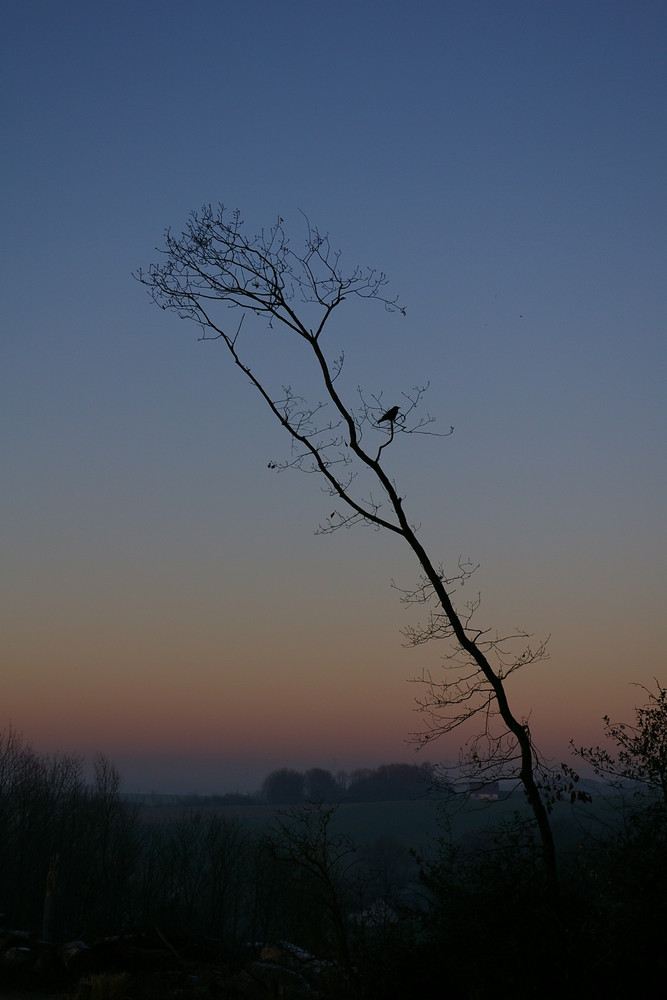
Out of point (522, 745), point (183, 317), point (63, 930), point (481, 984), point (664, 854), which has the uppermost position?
point (183, 317)

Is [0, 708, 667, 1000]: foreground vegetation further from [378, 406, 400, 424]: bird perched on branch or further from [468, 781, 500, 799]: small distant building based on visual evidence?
[378, 406, 400, 424]: bird perched on branch

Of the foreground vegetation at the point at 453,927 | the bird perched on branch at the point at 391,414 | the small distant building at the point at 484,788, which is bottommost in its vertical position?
the foreground vegetation at the point at 453,927

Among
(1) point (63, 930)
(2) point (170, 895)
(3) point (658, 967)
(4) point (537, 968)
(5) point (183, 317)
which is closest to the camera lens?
(3) point (658, 967)

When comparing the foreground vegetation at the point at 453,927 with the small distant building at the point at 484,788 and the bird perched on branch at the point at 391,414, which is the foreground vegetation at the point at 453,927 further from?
the bird perched on branch at the point at 391,414

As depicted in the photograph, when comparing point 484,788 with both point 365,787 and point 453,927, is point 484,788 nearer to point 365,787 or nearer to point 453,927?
point 453,927

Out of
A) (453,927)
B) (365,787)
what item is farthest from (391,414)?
(365,787)

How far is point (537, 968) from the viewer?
9.44m

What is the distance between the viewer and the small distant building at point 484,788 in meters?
9.41

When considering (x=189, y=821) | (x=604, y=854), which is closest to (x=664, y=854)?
(x=604, y=854)

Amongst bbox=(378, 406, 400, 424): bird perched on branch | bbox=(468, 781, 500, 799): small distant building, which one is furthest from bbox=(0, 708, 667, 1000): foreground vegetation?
bbox=(378, 406, 400, 424): bird perched on branch

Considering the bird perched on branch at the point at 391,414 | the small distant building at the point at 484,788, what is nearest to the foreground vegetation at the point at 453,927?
the small distant building at the point at 484,788

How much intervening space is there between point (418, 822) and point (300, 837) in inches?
3114

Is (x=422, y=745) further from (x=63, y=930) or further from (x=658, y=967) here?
(x=63, y=930)

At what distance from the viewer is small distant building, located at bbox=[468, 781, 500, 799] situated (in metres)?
9.41
